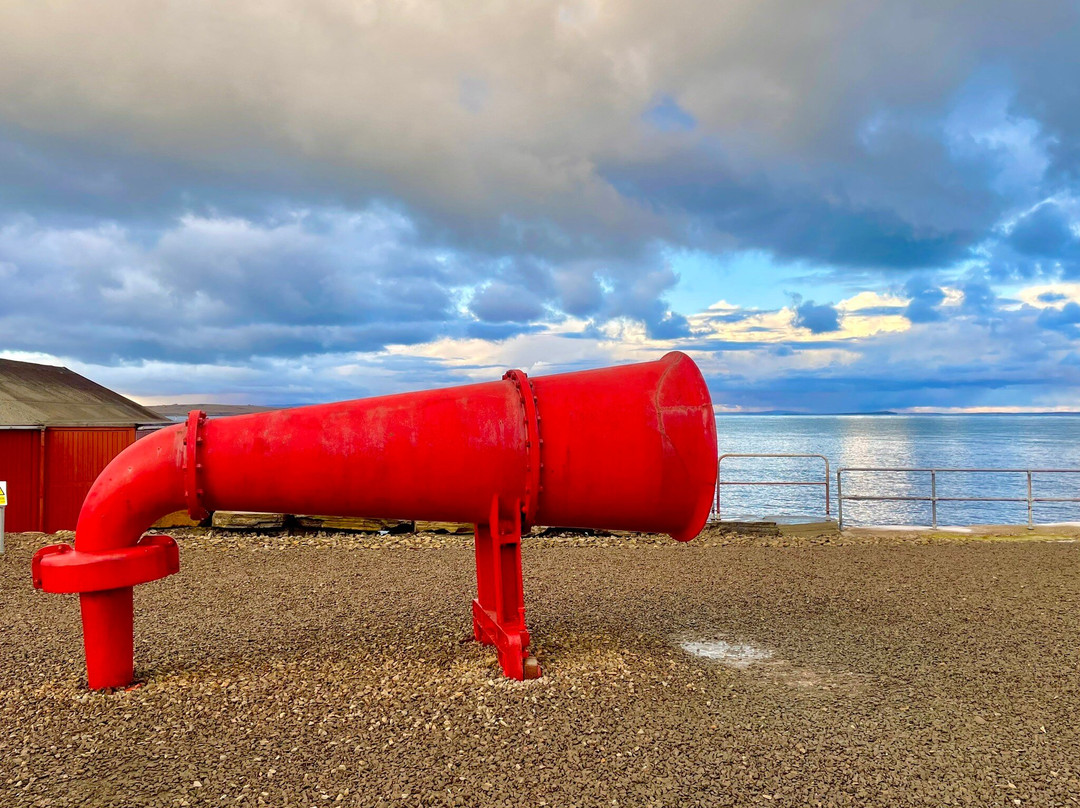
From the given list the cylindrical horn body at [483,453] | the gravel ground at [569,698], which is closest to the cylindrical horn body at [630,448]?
the cylindrical horn body at [483,453]

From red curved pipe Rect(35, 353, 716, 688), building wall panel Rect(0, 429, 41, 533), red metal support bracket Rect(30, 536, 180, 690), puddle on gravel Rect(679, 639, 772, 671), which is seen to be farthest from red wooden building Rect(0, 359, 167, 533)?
puddle on gravel Rect(679, 639, 772, 671)

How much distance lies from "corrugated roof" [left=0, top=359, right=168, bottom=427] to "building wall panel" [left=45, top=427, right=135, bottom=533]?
0.64ft

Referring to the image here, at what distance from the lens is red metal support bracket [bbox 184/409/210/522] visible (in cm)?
496

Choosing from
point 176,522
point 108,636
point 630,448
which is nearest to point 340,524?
point 176,522

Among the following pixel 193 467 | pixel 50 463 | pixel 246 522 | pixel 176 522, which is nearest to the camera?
pixel 193 467

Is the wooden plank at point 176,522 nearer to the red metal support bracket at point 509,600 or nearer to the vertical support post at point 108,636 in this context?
the vertical support post at point 108,636

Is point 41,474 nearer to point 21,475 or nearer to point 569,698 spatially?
point 21,475

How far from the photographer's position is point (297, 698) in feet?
16.0

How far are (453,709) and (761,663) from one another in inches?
101

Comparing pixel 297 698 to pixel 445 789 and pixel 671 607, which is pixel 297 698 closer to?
pixel 445 789

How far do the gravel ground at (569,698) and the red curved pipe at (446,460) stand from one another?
780 mm

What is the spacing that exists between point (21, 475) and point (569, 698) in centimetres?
1212

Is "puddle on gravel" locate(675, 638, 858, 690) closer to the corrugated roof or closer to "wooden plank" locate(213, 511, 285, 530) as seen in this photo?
"wooden plank" locate(213, 511, 285, 530)

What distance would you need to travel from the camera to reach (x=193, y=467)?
4961 mm
